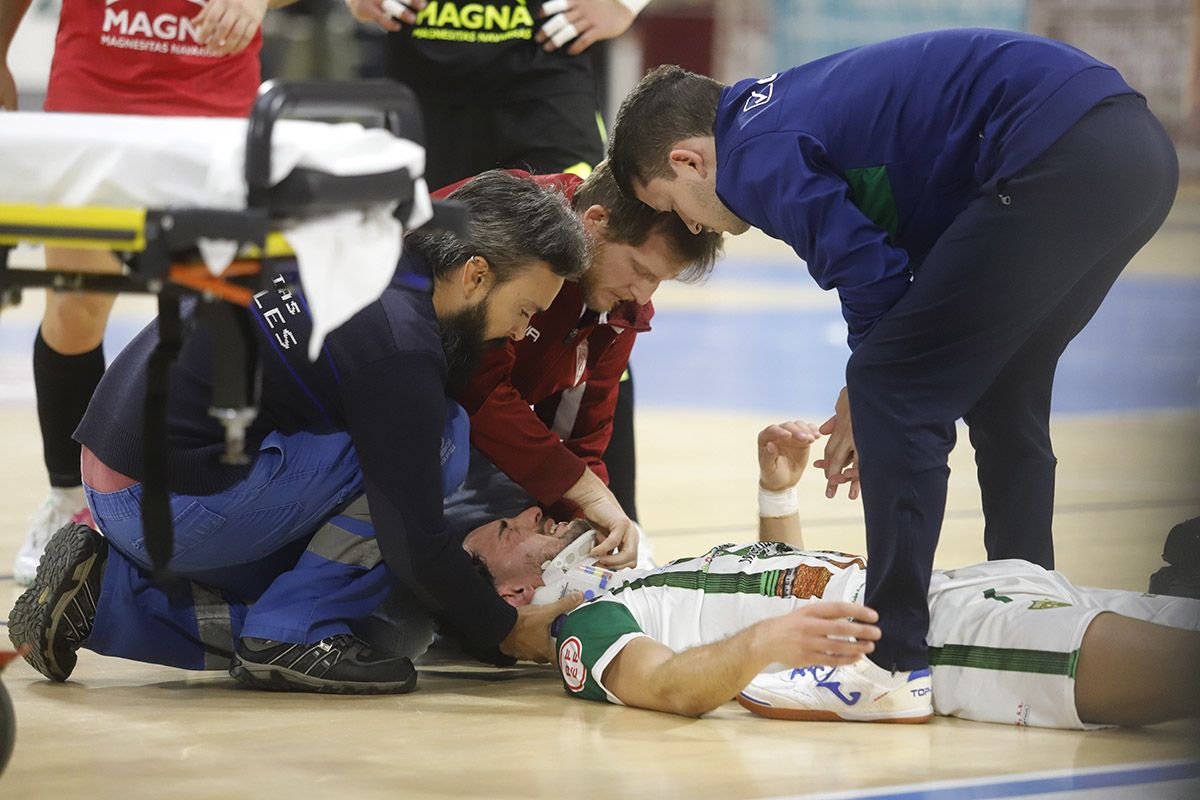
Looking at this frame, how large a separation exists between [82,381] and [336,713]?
1.47m

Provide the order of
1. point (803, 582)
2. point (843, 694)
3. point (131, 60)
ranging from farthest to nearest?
1. point (131, 60)
2. point (803, 582)
3. point (843, 694)

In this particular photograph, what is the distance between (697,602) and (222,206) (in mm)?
1203

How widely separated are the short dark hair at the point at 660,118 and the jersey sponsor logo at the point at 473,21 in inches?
42.7

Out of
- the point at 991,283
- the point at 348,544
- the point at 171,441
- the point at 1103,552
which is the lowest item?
the point at 1103,552

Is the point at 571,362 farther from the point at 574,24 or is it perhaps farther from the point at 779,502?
the point at 574,24

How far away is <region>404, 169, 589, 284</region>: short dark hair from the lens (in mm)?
2889

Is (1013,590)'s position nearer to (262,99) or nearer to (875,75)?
(875,75)

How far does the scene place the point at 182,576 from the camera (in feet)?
9.82

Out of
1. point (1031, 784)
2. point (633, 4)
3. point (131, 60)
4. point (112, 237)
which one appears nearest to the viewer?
point (112, 237)

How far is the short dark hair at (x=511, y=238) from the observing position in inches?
114

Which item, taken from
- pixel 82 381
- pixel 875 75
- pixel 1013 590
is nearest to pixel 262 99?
pixel 875 75

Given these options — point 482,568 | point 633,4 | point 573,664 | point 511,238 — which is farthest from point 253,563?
point 633,4

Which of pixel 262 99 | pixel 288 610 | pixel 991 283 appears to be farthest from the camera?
pixel 288 610

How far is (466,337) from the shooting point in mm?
2980
